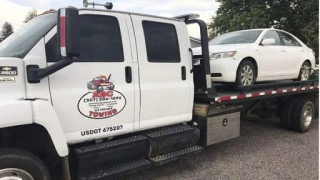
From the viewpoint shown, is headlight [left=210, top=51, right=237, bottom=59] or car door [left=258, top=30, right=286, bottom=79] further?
car door [left=258, top=30, right=286, bottom=79]

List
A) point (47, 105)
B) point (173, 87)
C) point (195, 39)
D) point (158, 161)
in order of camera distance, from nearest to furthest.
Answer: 1. point (47, 105)
2. point (158, 161)
3. point (173, 87)
4. point (195, 39)

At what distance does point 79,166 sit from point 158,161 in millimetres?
1049

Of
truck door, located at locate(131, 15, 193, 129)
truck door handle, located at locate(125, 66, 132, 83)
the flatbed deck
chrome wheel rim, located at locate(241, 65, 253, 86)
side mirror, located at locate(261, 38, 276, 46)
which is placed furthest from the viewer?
side mirror, located at locate(261, 38, 276, 46)

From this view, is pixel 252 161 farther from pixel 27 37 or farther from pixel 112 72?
pixel 27 37

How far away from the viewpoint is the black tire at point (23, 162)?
2.92 m

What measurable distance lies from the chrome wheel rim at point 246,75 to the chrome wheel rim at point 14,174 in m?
3.86

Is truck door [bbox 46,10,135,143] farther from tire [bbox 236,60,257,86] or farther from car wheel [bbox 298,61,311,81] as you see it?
car wheel [bbox 298,61,311,81]

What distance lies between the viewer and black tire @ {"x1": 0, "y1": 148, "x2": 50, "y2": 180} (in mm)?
2924

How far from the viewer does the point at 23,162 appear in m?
3.02

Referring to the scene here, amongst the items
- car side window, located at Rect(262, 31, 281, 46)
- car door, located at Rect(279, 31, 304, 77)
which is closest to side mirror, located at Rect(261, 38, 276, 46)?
car side window, located at Rect(262, 31, 281, 46)

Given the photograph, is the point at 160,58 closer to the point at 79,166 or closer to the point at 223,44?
the point at 79,166

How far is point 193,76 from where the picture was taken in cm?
481

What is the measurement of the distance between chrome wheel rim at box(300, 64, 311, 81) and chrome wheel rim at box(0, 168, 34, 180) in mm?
6081

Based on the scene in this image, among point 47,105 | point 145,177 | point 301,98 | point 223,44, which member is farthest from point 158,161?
point 301,98
